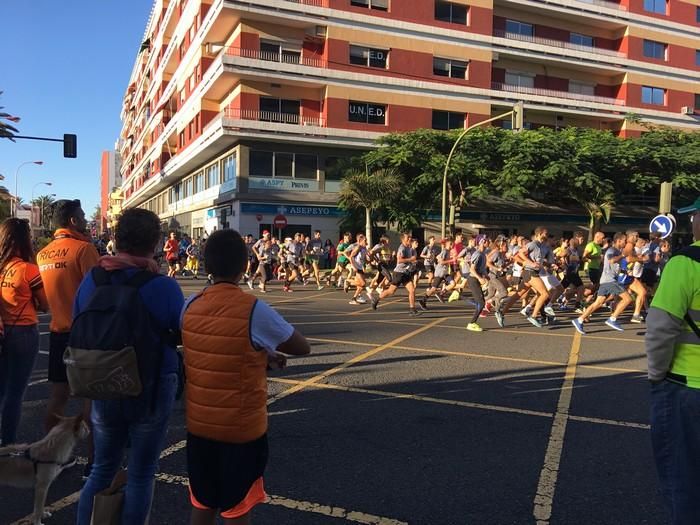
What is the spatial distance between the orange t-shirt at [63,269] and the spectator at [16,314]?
0.60 feet

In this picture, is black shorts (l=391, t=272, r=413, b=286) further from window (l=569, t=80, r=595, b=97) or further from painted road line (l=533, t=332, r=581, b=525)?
window (l=569, t=80, r=595, b=97)

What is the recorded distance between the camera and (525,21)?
35.3m

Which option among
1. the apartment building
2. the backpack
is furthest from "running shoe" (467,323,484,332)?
the apartment building

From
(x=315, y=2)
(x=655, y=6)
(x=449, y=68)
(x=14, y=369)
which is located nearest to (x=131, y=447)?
(x=14, y=369)

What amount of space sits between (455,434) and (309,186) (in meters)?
26.2

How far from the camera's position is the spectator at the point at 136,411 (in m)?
2.47

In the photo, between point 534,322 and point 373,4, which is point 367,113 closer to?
point 373,4

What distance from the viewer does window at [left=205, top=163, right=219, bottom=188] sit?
33.5 m

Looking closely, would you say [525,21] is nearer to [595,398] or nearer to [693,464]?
[595,398]

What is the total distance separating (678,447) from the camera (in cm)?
245

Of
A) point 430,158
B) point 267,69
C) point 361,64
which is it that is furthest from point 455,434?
point 361,64

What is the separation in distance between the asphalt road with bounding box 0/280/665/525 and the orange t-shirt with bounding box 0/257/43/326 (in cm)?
110

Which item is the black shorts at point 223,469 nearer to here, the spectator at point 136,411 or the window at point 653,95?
the spectator at point 136,411

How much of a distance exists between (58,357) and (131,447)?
1.56 m
